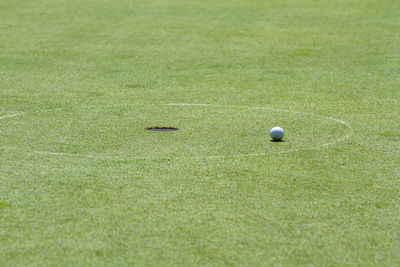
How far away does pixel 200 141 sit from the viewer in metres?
9.40

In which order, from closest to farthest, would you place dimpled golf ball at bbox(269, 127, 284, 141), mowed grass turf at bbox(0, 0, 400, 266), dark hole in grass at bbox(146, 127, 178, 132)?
mowed grass turf at bbox(0, 0, 400, 266) < dimpled golf ball at bbox(269, 127, 284, 141) < dark hole in grass at bbox(146, 127, 178, 132)

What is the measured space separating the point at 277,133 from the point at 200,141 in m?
0.96

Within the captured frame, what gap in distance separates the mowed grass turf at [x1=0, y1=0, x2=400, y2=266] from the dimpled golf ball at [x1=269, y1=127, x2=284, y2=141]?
0.54 ft

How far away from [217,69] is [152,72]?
4.27ft

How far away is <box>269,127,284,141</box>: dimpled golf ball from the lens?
9.31 meters

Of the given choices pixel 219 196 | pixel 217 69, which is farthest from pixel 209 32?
pixel 219 196

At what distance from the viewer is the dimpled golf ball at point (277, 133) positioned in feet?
30.6

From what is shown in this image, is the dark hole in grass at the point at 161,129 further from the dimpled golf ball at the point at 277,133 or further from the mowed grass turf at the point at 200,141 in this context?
the dimpled golf ball at the point at 277,133

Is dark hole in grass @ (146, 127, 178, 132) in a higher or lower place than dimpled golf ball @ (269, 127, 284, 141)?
lower

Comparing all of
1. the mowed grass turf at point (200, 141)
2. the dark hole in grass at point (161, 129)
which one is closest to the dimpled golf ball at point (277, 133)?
the mowed grass turf at point (200, 141)

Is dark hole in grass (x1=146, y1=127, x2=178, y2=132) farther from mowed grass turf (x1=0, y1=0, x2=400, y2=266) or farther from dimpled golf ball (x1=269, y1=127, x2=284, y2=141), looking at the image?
dimpled golf ball (x1=269, y1=127, x2=284, y2=141)

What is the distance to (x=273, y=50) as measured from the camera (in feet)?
54.2

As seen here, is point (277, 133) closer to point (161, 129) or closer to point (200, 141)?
point (200, 141)

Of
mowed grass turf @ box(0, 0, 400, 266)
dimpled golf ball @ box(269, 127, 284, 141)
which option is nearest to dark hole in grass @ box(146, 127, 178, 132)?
mowed grass turf @ box(0, 0, 400, 266)
